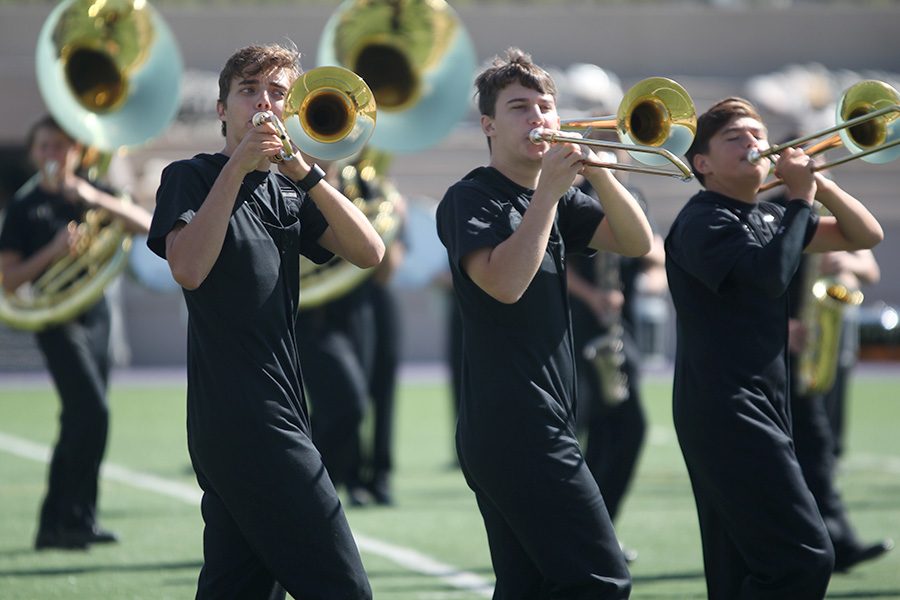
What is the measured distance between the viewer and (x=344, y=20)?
7316 millimetres

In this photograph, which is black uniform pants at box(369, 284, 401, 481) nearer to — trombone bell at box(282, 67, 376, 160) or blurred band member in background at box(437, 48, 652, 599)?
blurred band member in background at box(437, 48, 652, 599)

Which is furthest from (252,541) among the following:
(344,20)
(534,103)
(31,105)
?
(31,105)

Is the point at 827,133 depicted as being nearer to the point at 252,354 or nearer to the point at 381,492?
the point at 252,354

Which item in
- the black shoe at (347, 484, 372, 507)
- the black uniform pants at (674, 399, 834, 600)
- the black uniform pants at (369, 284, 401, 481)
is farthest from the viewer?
the black uniform pants at (369, 284, 401, 481)

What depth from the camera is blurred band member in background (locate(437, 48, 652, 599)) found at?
3.86 m

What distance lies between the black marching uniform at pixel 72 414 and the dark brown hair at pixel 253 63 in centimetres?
319

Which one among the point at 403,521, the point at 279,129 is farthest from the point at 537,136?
the point at 403,521

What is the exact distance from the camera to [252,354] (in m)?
3.74

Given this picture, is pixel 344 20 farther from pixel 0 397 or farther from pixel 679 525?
pixel 0 397

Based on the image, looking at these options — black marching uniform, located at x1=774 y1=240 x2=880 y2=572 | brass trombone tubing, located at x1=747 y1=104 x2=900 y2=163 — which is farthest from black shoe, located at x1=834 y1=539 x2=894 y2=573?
brass trombone tubing, located at x1=747 y1=104 x2=900 y2=163

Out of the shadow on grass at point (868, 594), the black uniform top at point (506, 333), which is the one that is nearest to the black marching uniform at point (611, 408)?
the shadow on grass at point (868, 594)

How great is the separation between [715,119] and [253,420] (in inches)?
70.6

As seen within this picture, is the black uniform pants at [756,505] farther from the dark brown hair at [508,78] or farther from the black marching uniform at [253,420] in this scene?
the black marching uniform at [253,420]

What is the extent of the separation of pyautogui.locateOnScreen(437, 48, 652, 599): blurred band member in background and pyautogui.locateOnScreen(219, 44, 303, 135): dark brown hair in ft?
1.88
